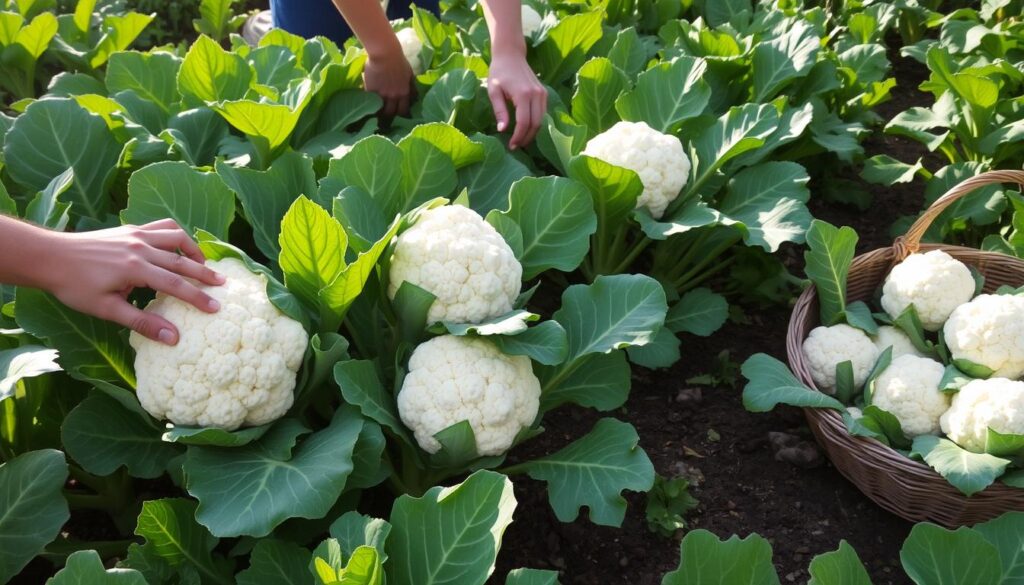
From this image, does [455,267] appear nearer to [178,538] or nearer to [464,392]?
[464,392]

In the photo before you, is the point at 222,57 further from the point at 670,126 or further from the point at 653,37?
the point at 653,37

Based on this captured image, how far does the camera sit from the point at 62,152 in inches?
95.7

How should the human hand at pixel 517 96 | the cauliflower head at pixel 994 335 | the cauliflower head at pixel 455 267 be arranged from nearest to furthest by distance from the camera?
the cauliflower head at pixel 455 267 < the cauliflower head at pixel 994 335 < the human hand at pixel 517 96

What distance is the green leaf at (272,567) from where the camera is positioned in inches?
70.2

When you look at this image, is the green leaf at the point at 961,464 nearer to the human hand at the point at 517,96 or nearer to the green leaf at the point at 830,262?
the green leaf at the point at 830,262

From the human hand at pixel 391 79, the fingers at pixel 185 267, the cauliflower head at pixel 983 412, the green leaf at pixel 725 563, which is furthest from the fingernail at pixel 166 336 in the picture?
the cauliflower head at pixel 983 412

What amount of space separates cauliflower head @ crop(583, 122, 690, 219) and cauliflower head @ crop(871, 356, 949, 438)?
823 mm

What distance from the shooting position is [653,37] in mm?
3779

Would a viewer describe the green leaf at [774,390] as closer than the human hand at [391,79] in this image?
Yes

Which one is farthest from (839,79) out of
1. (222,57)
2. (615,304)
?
(222,57)

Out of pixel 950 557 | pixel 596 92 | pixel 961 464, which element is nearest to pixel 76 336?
pixel 596 92

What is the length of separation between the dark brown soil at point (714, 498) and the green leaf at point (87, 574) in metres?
0.94

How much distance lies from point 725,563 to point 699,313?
1.30 meters

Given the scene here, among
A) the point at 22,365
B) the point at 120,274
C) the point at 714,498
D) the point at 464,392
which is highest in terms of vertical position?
the point at 120,274
